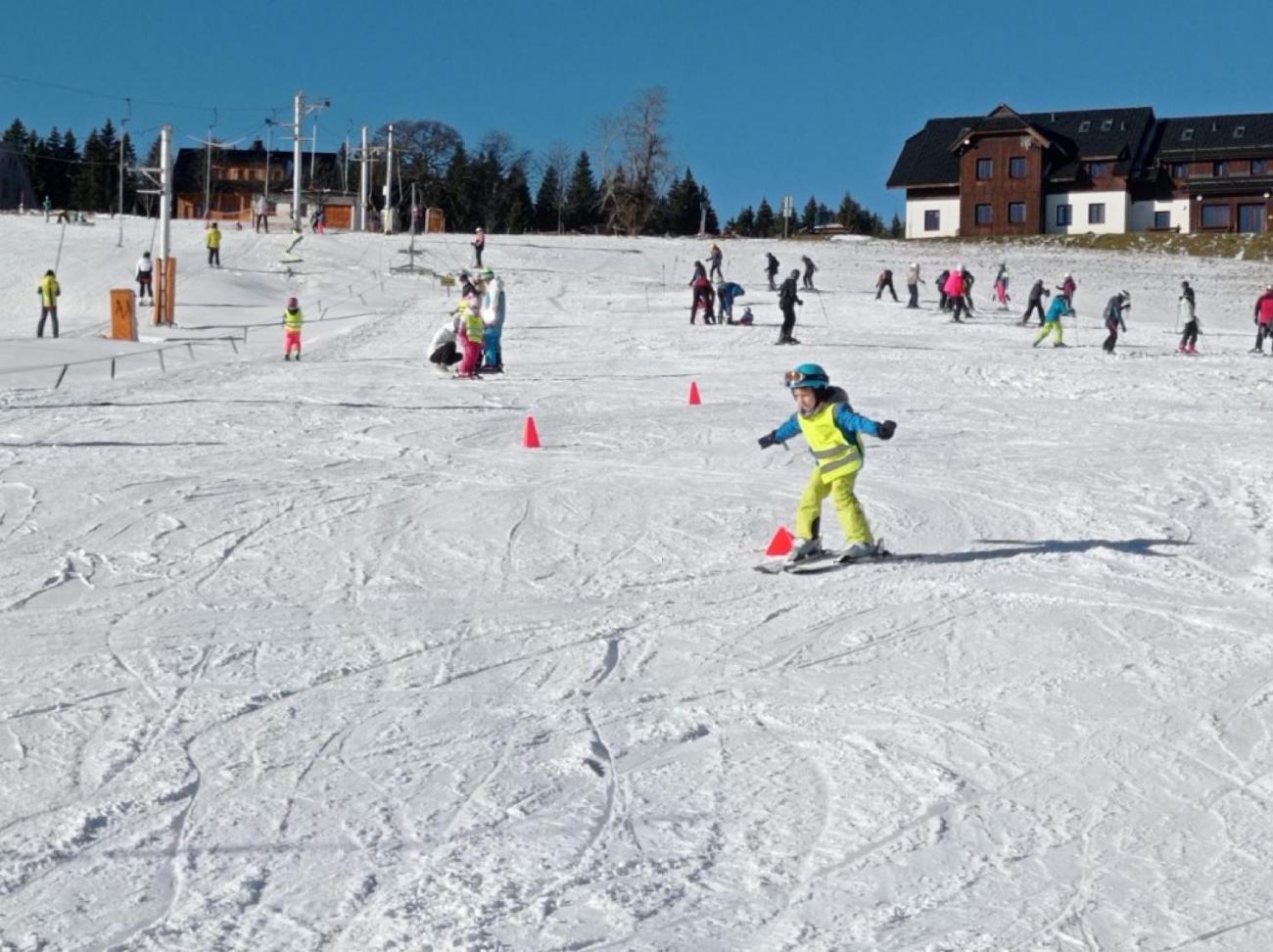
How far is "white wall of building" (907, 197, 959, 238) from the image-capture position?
242 ft

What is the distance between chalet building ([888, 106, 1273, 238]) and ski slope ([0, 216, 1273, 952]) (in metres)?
A: 57.8

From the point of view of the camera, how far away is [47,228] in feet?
165

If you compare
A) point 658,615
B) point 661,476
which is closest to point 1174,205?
point 661,476

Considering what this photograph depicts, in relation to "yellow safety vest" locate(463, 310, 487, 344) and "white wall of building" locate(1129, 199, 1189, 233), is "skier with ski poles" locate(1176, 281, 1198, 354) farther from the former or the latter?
"white wall of building" locate(1129, 199, 1189, 233)

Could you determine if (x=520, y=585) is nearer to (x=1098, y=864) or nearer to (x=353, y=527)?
(x=353, y=527)

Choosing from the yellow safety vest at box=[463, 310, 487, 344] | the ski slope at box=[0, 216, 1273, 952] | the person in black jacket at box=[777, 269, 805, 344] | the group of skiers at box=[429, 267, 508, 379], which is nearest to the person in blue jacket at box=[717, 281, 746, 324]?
the person in black jacket at box=[777, 269, 805, 344]

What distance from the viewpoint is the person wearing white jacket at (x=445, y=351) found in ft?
68.9

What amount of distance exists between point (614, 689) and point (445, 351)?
585 inches

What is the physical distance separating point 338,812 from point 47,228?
49827 millimetres

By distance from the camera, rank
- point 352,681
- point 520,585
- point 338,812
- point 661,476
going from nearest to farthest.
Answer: point 338,812 < point 352,681 < point 520,585 < point 661,476

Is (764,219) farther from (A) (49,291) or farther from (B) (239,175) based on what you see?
(A) (49,291)

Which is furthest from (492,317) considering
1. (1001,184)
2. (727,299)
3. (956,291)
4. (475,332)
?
(1001,184)

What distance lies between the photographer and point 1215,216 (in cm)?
7000

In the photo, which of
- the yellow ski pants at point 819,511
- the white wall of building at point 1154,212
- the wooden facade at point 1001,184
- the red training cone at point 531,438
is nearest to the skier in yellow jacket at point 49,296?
the red training cone at point 531,438
